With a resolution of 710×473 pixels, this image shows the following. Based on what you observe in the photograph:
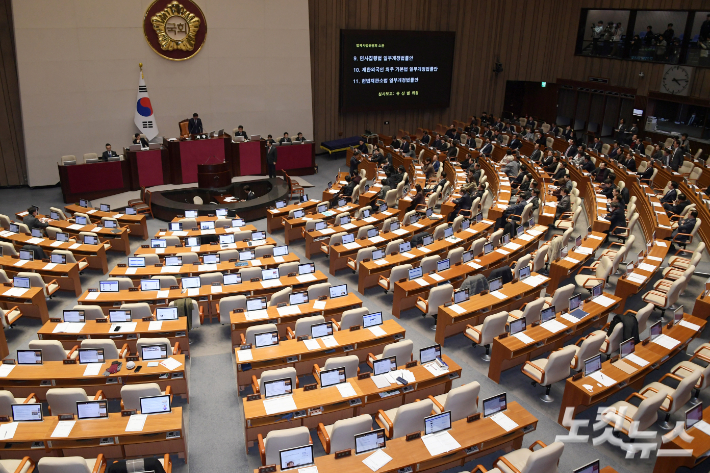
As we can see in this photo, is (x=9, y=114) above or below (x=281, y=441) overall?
above

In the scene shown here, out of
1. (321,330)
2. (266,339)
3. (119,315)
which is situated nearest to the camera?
(266,339)

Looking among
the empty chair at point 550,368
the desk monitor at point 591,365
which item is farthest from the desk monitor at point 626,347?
the empty chair at point 550,368

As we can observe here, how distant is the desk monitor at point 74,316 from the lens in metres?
9.16

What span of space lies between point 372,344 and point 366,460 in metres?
2.93

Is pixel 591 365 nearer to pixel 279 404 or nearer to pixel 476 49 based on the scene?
pixel 279 404

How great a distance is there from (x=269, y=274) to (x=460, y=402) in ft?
16.9

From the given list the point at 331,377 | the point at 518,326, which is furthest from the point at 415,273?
the point at 331,377

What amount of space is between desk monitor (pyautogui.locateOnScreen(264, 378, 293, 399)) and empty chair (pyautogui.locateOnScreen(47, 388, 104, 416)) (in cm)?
240

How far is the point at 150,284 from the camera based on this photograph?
1046 cm

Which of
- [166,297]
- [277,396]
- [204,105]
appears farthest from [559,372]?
[204,105]

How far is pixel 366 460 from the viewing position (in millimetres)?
6254

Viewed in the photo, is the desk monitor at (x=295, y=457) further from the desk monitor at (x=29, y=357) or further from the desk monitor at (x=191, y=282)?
the desk monitor at (x=191, y=282)

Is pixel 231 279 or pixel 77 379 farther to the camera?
pixel 231 279

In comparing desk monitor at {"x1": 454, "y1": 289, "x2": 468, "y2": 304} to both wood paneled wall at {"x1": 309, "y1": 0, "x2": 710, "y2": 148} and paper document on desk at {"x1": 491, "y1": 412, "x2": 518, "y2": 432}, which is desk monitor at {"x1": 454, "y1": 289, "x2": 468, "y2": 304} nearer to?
paper document on desk at {"x1": 491, "y1": 412, "x2": 518, "y2": 432}
